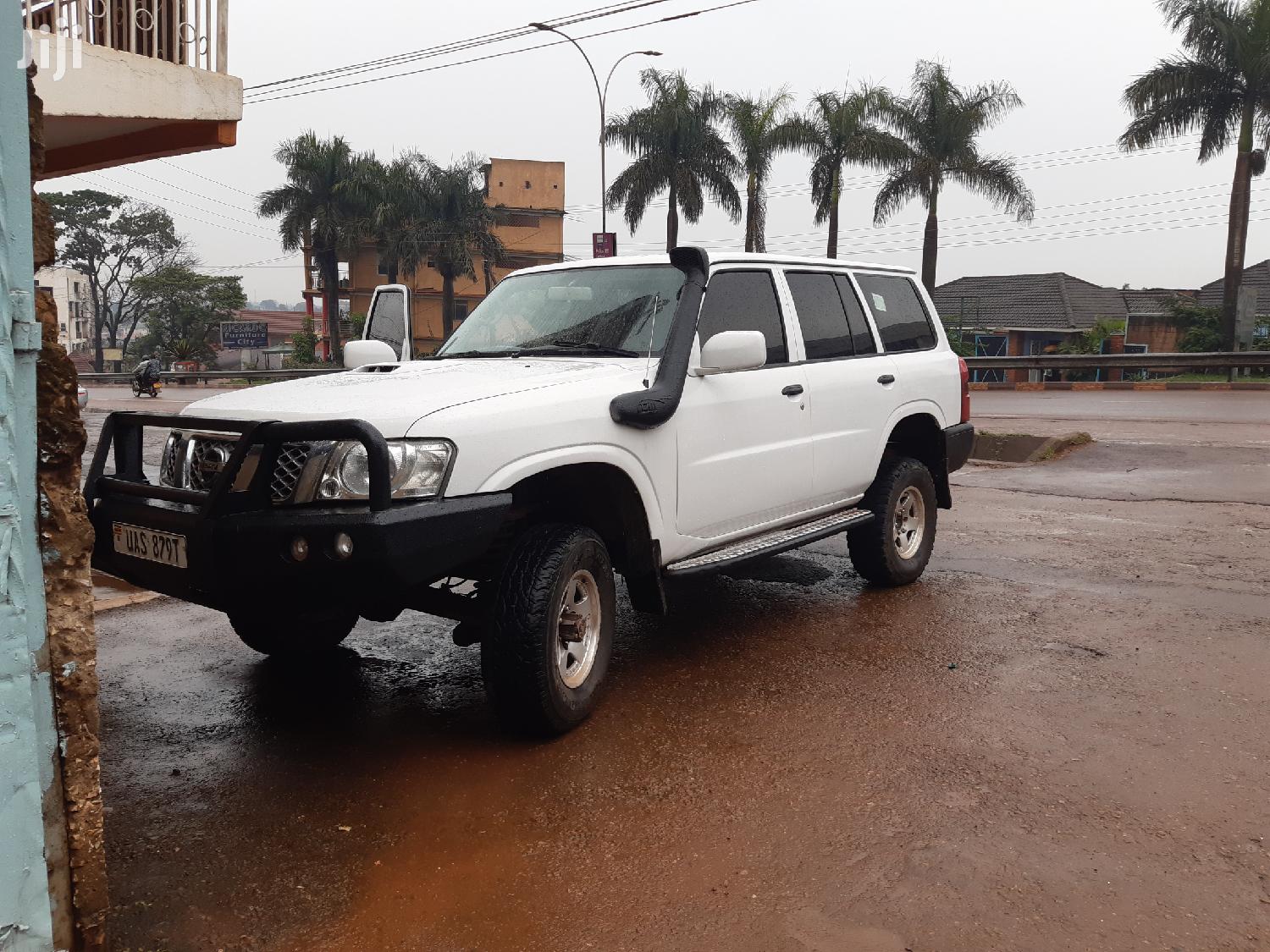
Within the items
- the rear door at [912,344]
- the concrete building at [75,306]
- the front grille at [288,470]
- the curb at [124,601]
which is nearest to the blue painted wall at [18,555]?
the front grille at [288,470]

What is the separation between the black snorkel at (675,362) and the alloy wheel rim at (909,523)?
89.6 inches

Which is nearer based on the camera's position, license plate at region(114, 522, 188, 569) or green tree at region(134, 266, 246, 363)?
license plate at region(114, 522, 188, 569)

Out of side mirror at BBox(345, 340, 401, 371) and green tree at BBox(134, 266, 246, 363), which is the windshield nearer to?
side mirror at BBox(345, 340, 401, 371)

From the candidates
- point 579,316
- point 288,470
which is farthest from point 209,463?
point 579,316

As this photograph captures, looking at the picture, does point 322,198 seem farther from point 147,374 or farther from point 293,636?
point 293,636

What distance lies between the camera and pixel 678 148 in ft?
123

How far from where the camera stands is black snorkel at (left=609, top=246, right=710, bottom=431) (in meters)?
4.15

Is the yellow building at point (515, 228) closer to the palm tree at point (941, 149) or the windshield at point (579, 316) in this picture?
the palm tree at point (941, 149)

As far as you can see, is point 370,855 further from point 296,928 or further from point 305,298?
point 305,298

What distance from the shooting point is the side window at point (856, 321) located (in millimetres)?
5953

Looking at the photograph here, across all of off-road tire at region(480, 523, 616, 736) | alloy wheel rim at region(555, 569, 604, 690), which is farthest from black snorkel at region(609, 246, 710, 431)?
alloy wheel rim at region(555, 569, 604, 690)

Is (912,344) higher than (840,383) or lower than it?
higher

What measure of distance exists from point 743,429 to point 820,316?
3.81 ft

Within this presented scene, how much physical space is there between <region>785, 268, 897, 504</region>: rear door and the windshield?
0.93 m
